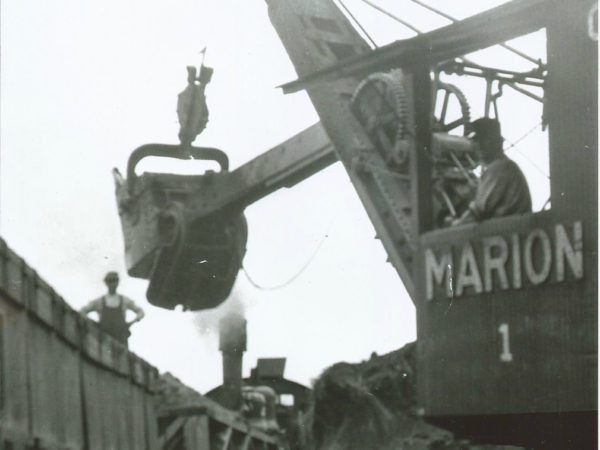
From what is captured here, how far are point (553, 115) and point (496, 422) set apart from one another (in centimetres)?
279

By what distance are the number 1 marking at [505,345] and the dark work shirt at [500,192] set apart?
3.42ft

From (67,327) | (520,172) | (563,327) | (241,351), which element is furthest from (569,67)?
(241,351)

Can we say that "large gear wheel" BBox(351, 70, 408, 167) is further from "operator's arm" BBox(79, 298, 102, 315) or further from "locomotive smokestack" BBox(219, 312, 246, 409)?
"locomotive smokestack" BBox(219, 312, 246, 409)

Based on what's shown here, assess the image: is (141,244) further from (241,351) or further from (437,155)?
(241,351)

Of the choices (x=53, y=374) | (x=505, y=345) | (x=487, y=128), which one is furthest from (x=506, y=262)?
(x=53, y=374)

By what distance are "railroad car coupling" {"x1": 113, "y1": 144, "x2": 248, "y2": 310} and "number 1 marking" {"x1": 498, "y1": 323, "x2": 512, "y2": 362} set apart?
10635 millimetres

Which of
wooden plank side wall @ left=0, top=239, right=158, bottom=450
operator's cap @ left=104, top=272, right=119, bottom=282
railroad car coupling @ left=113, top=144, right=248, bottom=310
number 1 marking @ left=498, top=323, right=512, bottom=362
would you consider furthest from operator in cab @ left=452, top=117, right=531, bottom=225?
railroad car coupling @ left=113, top=144, right=248, bottom=310

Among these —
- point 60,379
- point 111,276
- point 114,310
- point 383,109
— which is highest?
point 383,109

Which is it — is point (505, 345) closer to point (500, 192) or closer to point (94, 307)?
point (500, 192)

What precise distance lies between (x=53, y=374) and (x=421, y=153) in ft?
13.8

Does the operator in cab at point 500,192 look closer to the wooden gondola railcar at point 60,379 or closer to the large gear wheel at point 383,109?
the large gear wheel at point 383,109

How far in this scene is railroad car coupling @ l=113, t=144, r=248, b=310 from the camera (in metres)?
23.5

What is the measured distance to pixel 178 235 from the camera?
76.8 ft

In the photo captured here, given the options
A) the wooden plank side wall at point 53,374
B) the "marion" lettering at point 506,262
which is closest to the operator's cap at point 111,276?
the wooden plank side wall at point 53,374
